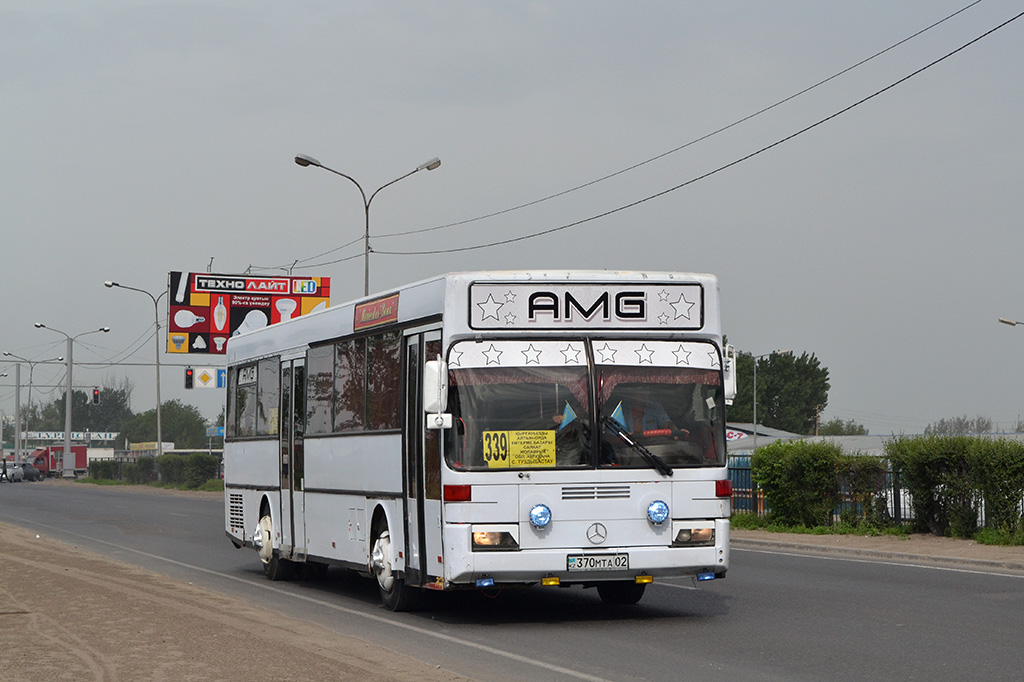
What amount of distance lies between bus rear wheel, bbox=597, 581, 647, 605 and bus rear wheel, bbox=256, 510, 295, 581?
5108 mm

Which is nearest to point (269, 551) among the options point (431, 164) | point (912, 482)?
point (912, 482)

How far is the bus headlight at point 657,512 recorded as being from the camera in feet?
40.0

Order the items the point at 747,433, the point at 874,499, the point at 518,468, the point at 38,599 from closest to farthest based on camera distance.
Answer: the point at 518,468 → the point at 38,599 → the point at 874,499 → the point at 747,433

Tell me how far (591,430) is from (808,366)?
421ft

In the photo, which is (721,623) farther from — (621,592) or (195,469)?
(195,469)

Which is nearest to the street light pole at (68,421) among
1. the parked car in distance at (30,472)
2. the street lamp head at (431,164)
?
the parked car in distance at (30,472)

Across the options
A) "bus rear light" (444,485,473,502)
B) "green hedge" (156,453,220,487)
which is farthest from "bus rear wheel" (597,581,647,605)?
"green hedge" (156,453,220,487)

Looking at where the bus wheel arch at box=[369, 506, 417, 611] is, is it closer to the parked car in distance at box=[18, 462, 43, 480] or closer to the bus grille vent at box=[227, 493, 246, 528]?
the bus grille vent at box=[227, 493, 246, 528]

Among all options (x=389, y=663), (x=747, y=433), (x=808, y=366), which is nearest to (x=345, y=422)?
(x=389, y=663)

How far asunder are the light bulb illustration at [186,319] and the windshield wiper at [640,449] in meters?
51.9

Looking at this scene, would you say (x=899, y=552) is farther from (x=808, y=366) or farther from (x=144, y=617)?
(x=808, y=366)

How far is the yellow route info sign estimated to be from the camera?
12078 millimetres

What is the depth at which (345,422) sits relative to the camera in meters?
14.7

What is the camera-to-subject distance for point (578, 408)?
12.2m
